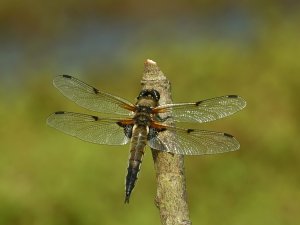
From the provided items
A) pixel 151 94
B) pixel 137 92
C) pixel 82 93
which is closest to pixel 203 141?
pixel 82 93

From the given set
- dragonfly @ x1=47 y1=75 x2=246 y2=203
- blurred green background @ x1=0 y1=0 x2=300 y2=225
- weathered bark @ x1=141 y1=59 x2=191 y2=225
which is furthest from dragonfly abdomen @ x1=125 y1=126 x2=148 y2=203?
blurred green background @ x1=0 y1=0 x2=300 y2=225

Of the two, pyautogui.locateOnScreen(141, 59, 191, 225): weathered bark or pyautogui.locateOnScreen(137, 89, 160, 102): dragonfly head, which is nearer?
pyautogui.locateOnScreen(141, 59, 191, 225): weathered bark

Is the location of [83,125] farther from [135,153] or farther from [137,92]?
[137,92]

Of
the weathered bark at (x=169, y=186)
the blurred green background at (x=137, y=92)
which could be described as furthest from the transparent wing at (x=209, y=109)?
the blurred green background at (x=137, y=92)

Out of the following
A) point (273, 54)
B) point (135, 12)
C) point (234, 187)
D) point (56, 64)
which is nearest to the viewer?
point (234, 187)

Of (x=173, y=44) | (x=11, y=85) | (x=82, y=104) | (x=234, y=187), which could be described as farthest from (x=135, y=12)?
(x=82, y=104)

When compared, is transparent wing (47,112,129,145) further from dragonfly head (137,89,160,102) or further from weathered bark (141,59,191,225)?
weathered bark (141,59,191,225)

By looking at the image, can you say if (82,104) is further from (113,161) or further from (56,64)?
(56,64)
